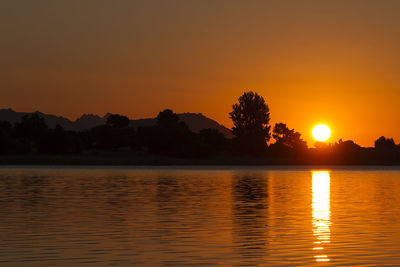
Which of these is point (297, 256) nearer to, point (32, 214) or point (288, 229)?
point (288, 229)

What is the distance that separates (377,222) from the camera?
3881cm

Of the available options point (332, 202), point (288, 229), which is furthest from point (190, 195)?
point (288, 229)

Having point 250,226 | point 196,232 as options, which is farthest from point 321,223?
point 196,232

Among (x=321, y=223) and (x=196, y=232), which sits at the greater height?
(x=321, y=223)

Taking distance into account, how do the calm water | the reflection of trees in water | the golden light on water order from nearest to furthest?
the calm water, the reflection of trees in water, the golden light on water

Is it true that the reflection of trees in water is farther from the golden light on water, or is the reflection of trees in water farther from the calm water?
the golden light on water

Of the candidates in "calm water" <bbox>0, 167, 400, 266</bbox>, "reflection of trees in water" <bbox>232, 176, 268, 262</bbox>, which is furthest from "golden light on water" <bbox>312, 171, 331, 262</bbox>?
"reflection of trees in water" <bbox>232, 176, 268, 262</bbox>

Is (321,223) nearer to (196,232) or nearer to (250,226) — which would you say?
(250,226)

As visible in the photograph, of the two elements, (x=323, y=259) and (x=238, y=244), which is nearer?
(x=323, y=259)

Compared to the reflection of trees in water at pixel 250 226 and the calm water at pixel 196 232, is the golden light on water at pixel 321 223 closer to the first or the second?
the calm water at pixel 196 232

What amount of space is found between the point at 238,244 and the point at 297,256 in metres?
3.76

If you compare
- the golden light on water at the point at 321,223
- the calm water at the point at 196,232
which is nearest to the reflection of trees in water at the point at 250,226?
the calm water at the point at 196,232

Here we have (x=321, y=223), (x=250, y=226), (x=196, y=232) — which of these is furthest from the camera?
(x=321, y=223)

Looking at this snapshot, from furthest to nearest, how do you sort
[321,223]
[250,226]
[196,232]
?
[321,223]
[250,226]
[196,232]
